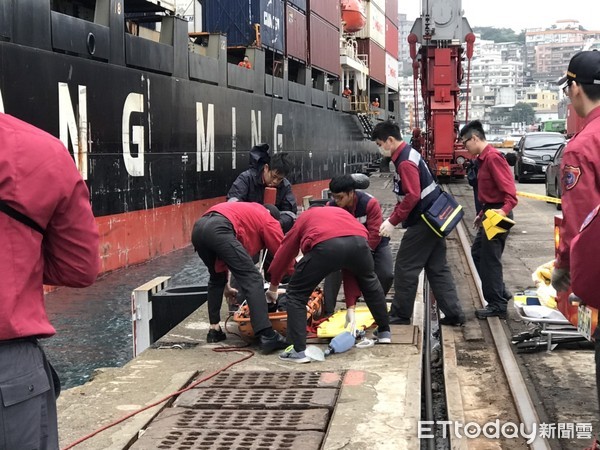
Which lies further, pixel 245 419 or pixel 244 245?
pixel 244 245

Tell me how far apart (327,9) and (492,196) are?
922 inches

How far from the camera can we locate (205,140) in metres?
16.9

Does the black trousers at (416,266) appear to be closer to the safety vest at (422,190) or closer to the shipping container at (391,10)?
the safety vest at (422,190)

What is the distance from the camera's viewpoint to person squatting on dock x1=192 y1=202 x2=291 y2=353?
18.9ft

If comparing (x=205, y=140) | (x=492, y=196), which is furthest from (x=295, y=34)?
(x=492, y=196)

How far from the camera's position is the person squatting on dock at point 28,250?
81.4 inches

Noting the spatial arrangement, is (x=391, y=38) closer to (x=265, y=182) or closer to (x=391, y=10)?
(x=391, y=10)

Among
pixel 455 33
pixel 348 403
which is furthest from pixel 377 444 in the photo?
pixel 455 33

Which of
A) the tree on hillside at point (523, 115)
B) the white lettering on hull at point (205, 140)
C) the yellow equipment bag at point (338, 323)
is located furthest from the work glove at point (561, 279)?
the tree on hillside at point (523, 115)

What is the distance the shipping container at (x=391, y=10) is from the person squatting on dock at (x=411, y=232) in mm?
40730

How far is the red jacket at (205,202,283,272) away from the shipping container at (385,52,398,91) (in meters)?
42.1

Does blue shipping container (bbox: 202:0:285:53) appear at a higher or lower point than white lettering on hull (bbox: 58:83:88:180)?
higher

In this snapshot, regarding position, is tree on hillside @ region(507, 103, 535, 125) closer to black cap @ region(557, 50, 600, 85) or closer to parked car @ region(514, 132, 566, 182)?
parked car @ region(514, 132, 566, 182)

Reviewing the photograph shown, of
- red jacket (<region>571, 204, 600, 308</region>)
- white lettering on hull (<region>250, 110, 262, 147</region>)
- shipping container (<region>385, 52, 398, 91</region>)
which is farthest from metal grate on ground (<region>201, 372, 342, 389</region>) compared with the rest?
shipping container (<region>385, 52, 398, 91</region>)
